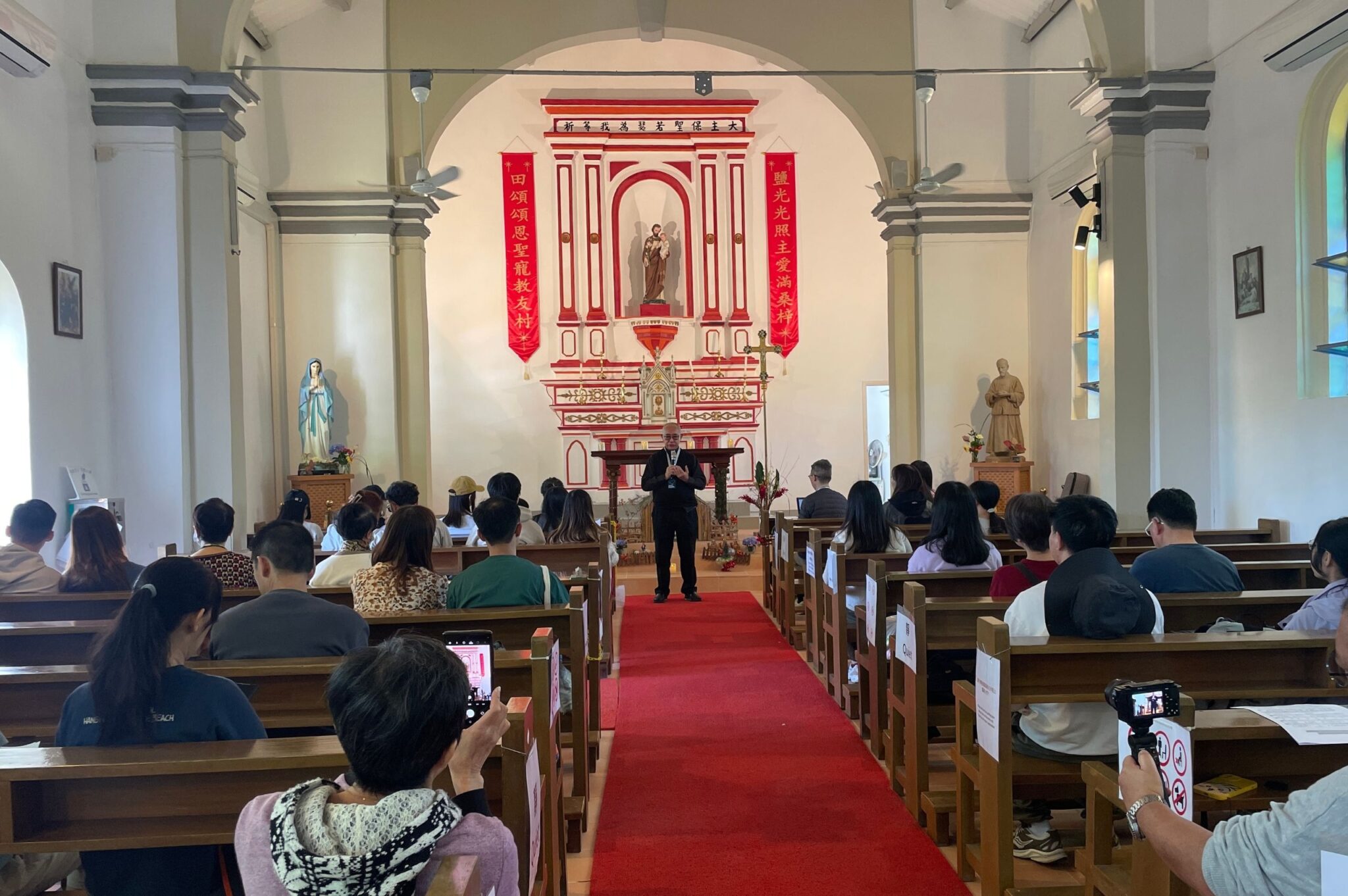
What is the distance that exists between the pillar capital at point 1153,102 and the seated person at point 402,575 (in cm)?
583

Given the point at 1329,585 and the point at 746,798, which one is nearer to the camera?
the point at 1329,585

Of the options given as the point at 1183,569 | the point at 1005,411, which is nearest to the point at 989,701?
the point at 1183,569

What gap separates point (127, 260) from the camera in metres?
6.79

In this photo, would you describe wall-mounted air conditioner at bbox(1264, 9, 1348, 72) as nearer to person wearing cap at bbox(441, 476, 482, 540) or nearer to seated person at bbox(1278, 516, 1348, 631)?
seated person at bbox(1278, 516, 1348, 631)

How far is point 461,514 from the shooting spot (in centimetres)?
697

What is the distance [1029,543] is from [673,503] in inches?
185

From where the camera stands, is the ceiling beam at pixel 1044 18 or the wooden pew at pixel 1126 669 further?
the ceiling beam at pixel 1044 18

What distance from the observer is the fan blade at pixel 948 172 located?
10.2m

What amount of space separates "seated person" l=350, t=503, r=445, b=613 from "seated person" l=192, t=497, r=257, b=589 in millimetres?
758

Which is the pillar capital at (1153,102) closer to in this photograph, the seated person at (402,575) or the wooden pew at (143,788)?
the seated person at (402,575)

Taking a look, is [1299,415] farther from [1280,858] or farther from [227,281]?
[227,281]

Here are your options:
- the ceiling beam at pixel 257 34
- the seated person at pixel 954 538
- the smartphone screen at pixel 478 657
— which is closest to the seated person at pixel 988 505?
the seated person at pixel 954 538

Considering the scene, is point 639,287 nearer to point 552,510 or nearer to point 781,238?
point 781,238

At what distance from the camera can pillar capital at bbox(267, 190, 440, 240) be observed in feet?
32.6
